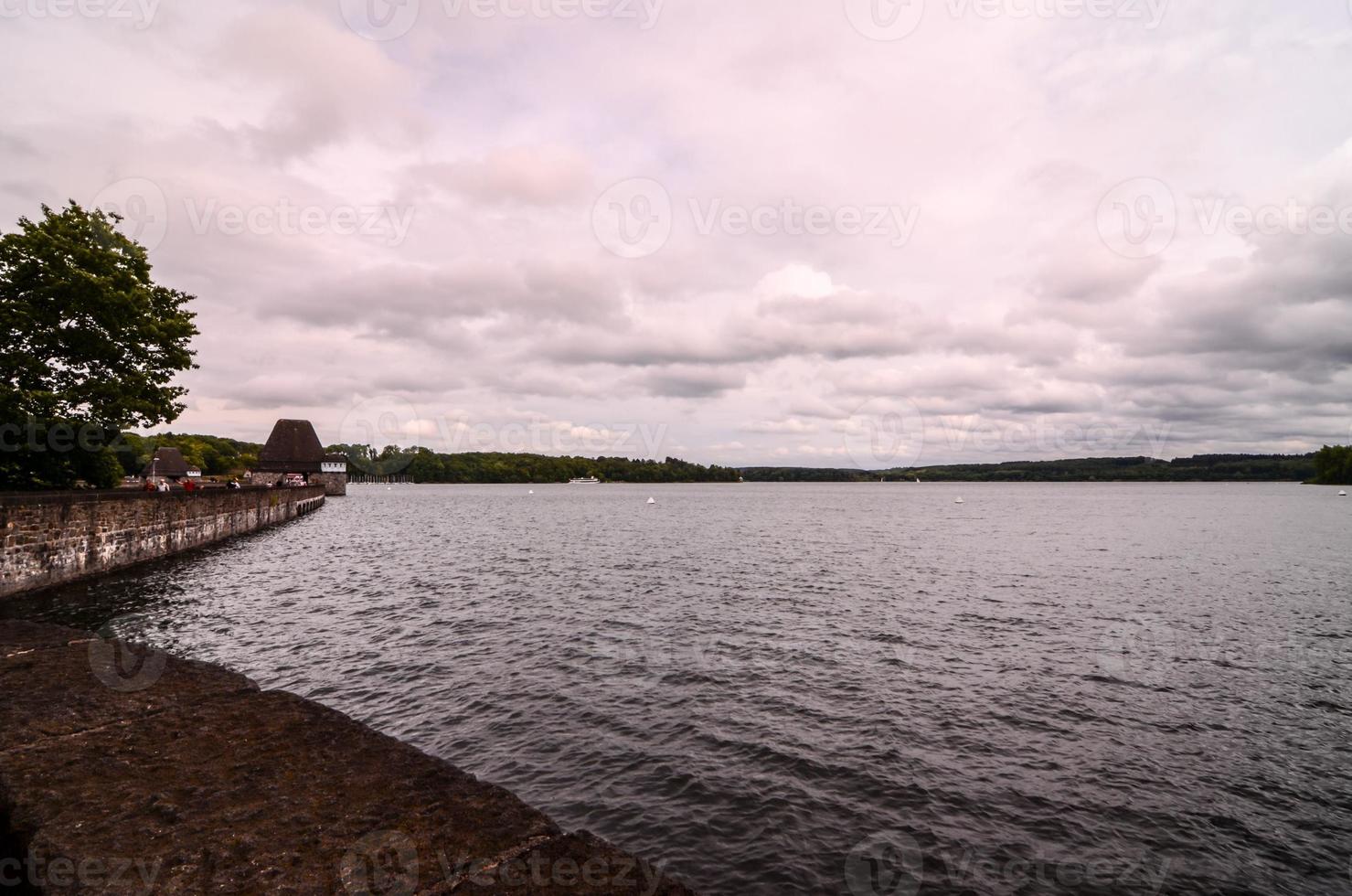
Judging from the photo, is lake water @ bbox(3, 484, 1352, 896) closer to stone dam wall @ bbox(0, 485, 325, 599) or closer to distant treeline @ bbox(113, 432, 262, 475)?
stone dam wall @ bbox(0, 485, 325, 599)

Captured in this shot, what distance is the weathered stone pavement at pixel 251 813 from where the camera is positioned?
6.07 meters

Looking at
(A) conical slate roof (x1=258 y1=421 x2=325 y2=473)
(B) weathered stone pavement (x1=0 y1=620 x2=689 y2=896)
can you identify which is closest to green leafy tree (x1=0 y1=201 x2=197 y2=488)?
(B) weathered stone pavement (x1=0 y1=620 x2=689 y2=896)

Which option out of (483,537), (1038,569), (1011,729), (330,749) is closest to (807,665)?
(1011,729)

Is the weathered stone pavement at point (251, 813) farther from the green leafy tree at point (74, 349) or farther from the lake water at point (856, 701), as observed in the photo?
the green leafy tree at point (74, 349)

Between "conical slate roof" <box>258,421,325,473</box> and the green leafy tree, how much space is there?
82.5 m

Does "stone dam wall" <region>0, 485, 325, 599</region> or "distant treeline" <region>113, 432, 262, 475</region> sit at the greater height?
"distant treeline" <region>113, 432, 262, 475</region>

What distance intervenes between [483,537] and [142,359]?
28.9 meters

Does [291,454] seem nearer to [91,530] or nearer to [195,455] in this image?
[195,455]

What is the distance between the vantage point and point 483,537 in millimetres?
55531

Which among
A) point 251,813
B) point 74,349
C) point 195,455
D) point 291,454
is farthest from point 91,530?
point 195,455

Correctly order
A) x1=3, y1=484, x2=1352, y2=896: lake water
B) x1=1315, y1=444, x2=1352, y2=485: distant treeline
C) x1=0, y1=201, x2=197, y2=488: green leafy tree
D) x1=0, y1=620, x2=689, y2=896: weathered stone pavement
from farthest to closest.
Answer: x1=1315, y1=444, x2=1352, y2=485: distant treeline
x1=0, y1=201, x2=197, y2=488: green leafy tree
x1=3, y1=484, x2=1352, y2=896: lake water
x1=0, y1=620, x2=689, y2=896: weathered stone pavement

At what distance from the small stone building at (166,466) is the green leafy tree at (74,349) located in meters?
84.8

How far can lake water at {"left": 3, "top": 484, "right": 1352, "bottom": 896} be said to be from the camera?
902 centimetres

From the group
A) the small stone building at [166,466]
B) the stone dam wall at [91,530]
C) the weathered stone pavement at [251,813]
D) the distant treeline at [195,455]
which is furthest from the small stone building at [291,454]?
the weathered stone pavement at [251,813]
